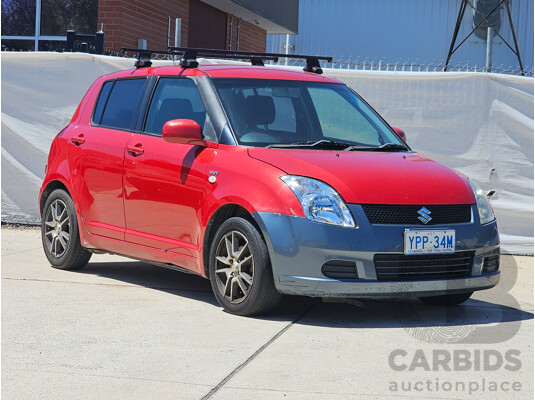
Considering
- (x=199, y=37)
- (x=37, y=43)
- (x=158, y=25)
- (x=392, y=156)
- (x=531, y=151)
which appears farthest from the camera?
(x=199, y=37)

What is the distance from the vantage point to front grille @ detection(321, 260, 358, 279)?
6.09m

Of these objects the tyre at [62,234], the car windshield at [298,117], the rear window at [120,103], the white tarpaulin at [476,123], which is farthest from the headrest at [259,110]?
the white tarpaulin at [476,123]

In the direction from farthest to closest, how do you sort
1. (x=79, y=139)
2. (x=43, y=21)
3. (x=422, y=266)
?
(x=43, y=21) → (x=79, y=139) → (x=422, y=266)

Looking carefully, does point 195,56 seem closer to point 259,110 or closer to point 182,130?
point 259,110

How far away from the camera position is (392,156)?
6848 mm

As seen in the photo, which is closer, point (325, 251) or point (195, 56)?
point (325, 251)

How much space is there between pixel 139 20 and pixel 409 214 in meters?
12.0

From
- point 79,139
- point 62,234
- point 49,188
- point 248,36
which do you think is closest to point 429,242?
point 79,139

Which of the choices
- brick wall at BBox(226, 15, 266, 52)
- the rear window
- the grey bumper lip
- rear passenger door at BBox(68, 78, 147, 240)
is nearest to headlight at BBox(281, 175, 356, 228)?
→ the grey bumper lip

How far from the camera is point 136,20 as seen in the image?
17062 millimetres

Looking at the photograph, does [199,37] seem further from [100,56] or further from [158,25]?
[100,56]

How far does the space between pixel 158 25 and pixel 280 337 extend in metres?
13.6

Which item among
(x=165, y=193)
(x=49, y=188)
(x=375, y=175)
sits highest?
(x=375, y=175)

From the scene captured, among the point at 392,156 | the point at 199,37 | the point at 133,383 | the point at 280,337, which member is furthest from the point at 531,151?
the point at 199,37
